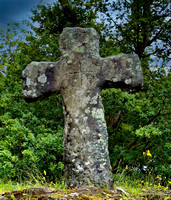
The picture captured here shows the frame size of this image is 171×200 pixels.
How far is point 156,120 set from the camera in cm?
764

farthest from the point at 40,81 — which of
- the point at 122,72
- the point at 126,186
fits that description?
the point at 126,186

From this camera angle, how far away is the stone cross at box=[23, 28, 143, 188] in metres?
3.94

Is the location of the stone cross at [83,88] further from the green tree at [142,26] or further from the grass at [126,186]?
the green tree at [142,26]

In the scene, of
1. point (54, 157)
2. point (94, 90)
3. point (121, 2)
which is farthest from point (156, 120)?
point (121, 2)

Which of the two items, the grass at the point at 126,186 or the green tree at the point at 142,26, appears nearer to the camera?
the grass at the point at 126,186

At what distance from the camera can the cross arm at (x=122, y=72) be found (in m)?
4.18

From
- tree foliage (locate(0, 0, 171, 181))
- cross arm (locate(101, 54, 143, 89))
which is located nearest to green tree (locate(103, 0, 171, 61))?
tree foliage (locate(0, 0, 171, 181))

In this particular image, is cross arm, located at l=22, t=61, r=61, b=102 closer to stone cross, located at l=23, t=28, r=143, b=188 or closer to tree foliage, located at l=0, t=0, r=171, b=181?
stone cross, located at l=23, t=28, r=143, b=188

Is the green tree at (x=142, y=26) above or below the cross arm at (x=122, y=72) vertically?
above

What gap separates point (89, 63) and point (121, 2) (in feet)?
22.5

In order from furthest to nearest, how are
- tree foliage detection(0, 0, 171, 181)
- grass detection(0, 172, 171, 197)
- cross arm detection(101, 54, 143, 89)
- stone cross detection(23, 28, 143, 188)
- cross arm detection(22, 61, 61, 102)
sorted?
tree foliage detection(0, 0, 171, 181)
cross arm detection(22, 61, 61, 102)
cross arm detection(101, 54, 143, 89)
stone cross detection(23, 28, 143, 188)
grass detection(0, 172, 171, 197)

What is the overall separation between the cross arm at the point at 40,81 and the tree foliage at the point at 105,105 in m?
1.75

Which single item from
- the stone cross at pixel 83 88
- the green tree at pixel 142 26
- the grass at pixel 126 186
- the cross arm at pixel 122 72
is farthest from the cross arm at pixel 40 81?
the green tree at pixel 142 26

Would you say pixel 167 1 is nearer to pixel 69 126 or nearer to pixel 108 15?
pixel 108 15
